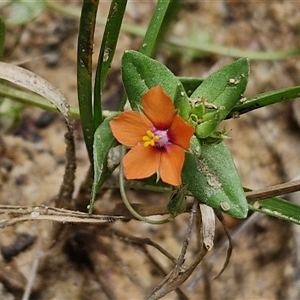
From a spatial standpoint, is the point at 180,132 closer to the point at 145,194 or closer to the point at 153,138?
the point at 153,138

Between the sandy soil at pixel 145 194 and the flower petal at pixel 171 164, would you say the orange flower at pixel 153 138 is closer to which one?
the flower petal at pixel 171 164

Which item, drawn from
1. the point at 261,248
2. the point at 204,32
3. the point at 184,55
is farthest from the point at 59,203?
the point at 204,32

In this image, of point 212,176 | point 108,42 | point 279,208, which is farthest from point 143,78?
point 279,208

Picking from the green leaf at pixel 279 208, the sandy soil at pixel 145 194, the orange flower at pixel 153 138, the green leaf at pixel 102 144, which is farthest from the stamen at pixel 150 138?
the sandy soil at pixel 145 194

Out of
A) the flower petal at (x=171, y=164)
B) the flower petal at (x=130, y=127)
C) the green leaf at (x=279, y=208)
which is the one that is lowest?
the green leaf at (x=279, y=208)

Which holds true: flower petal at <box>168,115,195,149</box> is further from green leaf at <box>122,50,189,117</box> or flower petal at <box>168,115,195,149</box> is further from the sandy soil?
the sandy soil

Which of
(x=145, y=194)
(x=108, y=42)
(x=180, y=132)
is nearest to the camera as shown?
(x=180, y=132)
